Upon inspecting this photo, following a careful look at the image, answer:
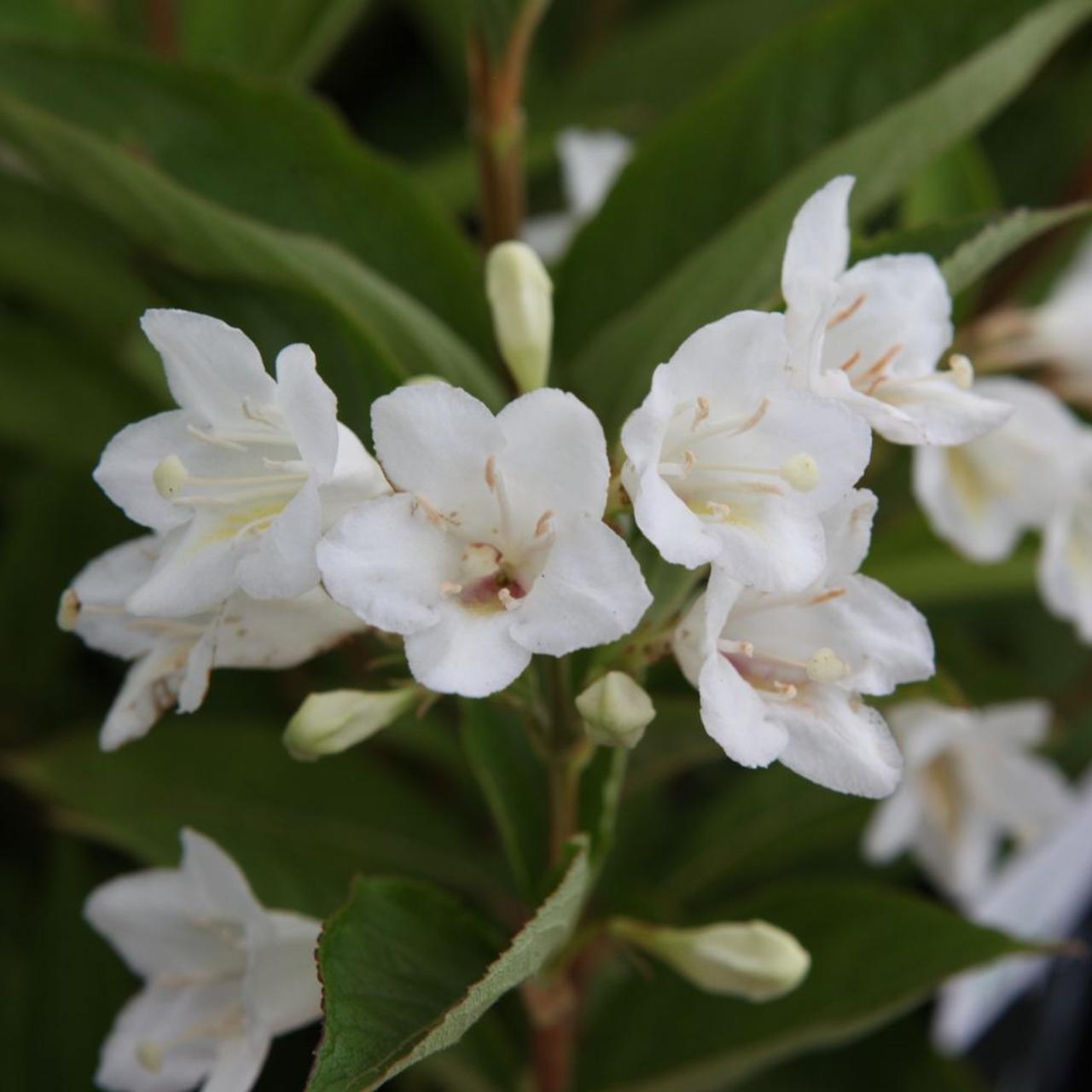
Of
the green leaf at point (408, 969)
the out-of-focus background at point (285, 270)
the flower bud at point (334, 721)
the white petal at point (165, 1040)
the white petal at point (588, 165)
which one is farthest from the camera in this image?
the white petal at point (588, 165)

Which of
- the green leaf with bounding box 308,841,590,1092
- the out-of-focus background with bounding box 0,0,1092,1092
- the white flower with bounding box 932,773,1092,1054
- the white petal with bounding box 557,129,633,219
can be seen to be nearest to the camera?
the green leaf with bounding box 308,841,590,1092

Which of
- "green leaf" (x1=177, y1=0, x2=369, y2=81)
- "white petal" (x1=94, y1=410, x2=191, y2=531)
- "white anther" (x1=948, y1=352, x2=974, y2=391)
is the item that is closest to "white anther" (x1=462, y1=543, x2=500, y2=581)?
"white petal" (x1=94, y1=410, x2=191, y2=531)

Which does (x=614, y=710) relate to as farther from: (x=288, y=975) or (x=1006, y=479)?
(x=1006, y=479)

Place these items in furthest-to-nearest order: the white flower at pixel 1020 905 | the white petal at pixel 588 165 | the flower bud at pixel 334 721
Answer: the white petal at pixel 588 165 → the white flower at pixel 1020 905 → the flower bud at pixel 334 721

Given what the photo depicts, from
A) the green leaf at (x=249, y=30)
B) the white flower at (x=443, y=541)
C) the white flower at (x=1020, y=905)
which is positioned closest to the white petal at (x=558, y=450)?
the white flower at (x=443, y=541)

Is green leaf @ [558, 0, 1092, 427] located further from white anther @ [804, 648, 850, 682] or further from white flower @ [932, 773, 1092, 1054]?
white flower @ [932, 773, 1092, 1054]

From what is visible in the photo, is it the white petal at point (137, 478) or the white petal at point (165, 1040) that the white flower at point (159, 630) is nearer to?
the white petal at point (137, 478)
